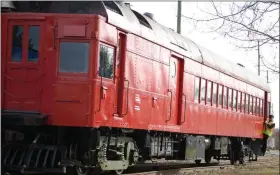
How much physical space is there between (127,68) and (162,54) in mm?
2169

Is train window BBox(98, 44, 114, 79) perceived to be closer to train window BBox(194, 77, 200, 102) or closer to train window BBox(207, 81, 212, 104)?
train window BBox(194, 77, 200, 102)

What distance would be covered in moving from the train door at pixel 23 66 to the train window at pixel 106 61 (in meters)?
1.13

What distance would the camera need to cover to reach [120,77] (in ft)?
34.5

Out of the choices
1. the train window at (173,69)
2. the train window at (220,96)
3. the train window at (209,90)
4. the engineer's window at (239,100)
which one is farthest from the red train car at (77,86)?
the engineer's window at (239,100)

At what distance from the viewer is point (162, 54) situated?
499 inches

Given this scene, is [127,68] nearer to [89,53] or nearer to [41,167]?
[89,53]

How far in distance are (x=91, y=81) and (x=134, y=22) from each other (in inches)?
88.9

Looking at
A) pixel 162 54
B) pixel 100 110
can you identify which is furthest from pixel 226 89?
pixel 100 110

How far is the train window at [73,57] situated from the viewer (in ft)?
31.3

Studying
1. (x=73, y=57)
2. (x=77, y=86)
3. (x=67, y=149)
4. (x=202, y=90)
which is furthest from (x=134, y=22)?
(x=202, y=90)

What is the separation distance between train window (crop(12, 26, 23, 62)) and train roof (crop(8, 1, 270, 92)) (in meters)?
0.60

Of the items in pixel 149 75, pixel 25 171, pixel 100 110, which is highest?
pixel 149 75

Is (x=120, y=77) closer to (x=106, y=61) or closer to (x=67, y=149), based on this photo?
(x=106, y=61)

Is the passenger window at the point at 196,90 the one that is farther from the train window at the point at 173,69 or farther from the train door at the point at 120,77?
the train door at the point at 120,77
